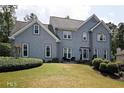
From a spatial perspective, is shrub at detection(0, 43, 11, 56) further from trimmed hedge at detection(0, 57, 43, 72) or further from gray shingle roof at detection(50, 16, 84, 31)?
gray shingle roof at detection(50, 16, 84, 31)

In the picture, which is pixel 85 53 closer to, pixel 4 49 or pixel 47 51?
pixel 47 51

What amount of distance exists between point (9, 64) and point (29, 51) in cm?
981

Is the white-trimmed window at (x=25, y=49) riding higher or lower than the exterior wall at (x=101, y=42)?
lower

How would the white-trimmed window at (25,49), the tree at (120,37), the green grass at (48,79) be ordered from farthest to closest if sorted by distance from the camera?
the tree at (120,37), the white-trimmed window at (25,49), the green grass at (48,79)

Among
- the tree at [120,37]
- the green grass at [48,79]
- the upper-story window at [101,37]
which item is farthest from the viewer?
the tree at [120,37]

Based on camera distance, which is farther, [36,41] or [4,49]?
[36,41]

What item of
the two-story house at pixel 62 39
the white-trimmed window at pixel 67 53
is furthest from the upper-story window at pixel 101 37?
the white-trimmed window at pixel 67 53

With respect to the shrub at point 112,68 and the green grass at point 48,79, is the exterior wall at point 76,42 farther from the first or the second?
the green grass at point 48,79

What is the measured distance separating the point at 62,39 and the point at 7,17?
430 inches

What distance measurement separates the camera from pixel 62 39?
38469 millimetres

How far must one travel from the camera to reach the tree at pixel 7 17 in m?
43.6

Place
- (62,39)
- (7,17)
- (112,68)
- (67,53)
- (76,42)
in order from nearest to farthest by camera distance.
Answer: (112,68) < (62,39) < (67,53) < (76,42) < (7,17)

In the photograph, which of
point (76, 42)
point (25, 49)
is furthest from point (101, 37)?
point (25, 49)

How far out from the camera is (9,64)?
24.9 m
